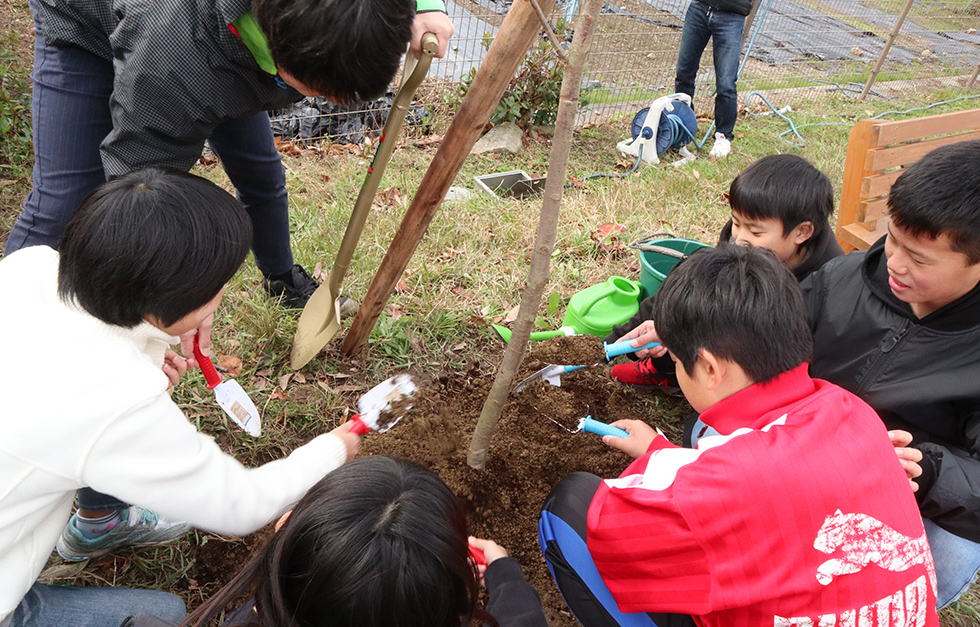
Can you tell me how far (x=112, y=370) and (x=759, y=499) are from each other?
1.16m

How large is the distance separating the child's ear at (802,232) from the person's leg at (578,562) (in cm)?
122

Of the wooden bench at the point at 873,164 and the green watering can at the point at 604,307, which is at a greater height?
the wooden bench at the point at 873,164

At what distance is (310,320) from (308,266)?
25.1 inches

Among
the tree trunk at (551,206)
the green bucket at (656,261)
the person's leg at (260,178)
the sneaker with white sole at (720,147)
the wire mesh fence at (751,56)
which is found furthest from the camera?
the sneaker with white sole at (720,147)

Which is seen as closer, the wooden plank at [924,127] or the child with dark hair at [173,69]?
the child with dark hair at [173,69]

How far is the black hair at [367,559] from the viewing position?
908mm

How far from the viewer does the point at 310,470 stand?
1350 mm

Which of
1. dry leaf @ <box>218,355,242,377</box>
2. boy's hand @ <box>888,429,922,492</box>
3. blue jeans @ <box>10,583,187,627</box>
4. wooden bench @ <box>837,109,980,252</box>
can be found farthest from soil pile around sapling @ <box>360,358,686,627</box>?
wooden bench @ <box>837,109,980,252</box>

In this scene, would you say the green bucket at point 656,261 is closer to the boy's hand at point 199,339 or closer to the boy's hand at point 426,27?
the boy's hand at point 426,27

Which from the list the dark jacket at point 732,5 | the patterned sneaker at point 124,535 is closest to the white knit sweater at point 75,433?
the patterned sneaker at point 124,535

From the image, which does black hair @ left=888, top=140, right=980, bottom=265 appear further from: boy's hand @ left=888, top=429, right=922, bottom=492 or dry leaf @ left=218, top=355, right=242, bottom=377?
dry leaf @ left=218, top=355, right=242, bottom=377

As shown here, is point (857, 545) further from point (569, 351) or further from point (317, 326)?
point (317, 326)

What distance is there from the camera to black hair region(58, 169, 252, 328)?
108 cm

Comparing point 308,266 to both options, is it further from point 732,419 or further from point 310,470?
point 732,419
